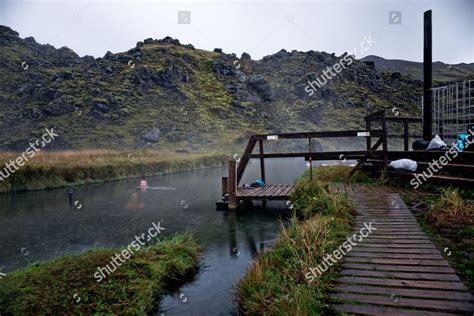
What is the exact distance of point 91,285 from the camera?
5457 millimetres

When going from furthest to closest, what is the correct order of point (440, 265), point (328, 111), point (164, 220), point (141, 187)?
point (328, 111)
point (141, 187)
point (164, 220)
point (440, 265)

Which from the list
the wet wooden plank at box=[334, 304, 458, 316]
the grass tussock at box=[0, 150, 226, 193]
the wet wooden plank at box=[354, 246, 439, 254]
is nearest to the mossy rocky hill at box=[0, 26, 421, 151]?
the grass tussock at box=[0, 150, 226, 193]

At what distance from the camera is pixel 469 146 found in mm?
9914

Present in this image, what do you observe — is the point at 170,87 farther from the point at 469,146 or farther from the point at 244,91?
the point at 469,146

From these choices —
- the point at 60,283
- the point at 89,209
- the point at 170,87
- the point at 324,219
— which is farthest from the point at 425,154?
the point at 170,87

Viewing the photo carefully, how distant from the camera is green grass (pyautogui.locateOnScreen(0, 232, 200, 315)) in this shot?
488cm

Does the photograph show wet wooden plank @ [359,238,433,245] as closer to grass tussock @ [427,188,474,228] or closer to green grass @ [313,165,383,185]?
grass tussock @ [427,188,474,228]

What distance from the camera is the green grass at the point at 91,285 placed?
4.88 m

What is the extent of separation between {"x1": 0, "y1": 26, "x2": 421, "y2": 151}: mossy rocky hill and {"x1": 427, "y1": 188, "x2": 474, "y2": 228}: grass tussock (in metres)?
46.1

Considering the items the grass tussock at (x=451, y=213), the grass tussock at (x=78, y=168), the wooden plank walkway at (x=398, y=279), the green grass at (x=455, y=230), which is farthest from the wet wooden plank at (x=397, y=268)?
the grass tussock at (x=78, y=168)

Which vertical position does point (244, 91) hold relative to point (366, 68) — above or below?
below

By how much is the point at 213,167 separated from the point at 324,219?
3022 centimetres

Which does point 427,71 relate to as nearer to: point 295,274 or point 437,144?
point 437,144

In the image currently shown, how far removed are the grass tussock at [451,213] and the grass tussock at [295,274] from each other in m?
1.73
